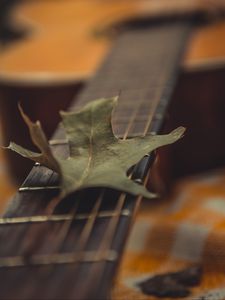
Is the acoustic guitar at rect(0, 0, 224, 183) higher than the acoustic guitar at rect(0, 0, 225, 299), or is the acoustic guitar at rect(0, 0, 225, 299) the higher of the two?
the acoustic guitar at rect(0, 0, 225, 299)

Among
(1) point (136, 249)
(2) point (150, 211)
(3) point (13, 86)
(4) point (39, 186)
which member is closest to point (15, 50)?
(3) point (13, 86)

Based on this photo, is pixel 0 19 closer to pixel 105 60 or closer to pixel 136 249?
pixel 105 60

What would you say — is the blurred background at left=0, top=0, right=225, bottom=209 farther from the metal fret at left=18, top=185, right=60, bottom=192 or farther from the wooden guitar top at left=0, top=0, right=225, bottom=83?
the metal fret at left=18, top=185, right=60, bottom=192

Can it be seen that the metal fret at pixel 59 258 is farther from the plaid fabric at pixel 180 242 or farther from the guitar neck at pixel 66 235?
the plaid fabric at pixel 180 242

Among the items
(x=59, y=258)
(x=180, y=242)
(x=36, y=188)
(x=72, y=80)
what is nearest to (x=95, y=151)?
(x=36, y=188)

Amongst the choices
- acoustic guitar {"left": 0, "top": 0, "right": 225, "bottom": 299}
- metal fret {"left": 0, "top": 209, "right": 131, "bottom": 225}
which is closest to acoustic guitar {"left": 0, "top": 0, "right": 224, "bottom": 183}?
acoustic guitar {"left": 0, "top": 0, "right": 225, "bottom": 299}

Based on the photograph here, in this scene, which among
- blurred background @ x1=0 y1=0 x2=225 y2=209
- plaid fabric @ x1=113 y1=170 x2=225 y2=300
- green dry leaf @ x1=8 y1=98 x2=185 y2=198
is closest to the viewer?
green dry leaf @ x1=8 y1=98 x2=185 y2=198

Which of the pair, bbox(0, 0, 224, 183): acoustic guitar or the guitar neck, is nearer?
the guitar neck
